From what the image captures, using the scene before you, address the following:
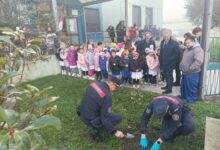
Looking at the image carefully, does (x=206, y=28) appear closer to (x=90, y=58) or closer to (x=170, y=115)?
(x=170, y=115)

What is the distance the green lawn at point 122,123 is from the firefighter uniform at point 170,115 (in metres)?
0.34

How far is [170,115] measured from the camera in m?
3.20

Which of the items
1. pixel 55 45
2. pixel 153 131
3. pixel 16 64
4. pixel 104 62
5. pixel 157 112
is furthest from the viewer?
pixel 55 45

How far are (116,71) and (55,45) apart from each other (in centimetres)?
339

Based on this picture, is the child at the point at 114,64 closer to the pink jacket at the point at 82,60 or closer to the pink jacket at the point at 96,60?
the pink jacket at the point at 96,60

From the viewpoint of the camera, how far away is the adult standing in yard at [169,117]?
9.76 ft

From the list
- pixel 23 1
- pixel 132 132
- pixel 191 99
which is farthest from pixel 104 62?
pixel 23 1

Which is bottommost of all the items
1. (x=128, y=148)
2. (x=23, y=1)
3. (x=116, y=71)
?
(x=128, y=148)

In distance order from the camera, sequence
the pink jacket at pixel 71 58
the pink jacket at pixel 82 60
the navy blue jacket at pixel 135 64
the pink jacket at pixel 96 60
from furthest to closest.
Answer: the pink jacket at pixel 71 58
the pink jacket at pixel 82 60
the pink jacket at pixel 96 60
the navy blue jacket at pixel 135 64

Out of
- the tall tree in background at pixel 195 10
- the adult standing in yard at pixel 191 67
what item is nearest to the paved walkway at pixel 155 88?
the adult standing in yard at pixel 191 67

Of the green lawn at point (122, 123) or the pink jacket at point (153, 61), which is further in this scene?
the pink jacket at point (153, 61)

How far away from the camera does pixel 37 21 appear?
9109 mm

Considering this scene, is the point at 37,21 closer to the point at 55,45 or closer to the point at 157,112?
the point at 55,45

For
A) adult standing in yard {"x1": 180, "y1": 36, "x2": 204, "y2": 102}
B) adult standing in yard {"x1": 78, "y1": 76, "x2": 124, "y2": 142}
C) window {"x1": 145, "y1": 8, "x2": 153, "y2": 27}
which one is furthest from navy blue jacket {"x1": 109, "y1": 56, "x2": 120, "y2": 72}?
window {"x1": 145, "y1": 8, "x2": 153, "y2": 27}
